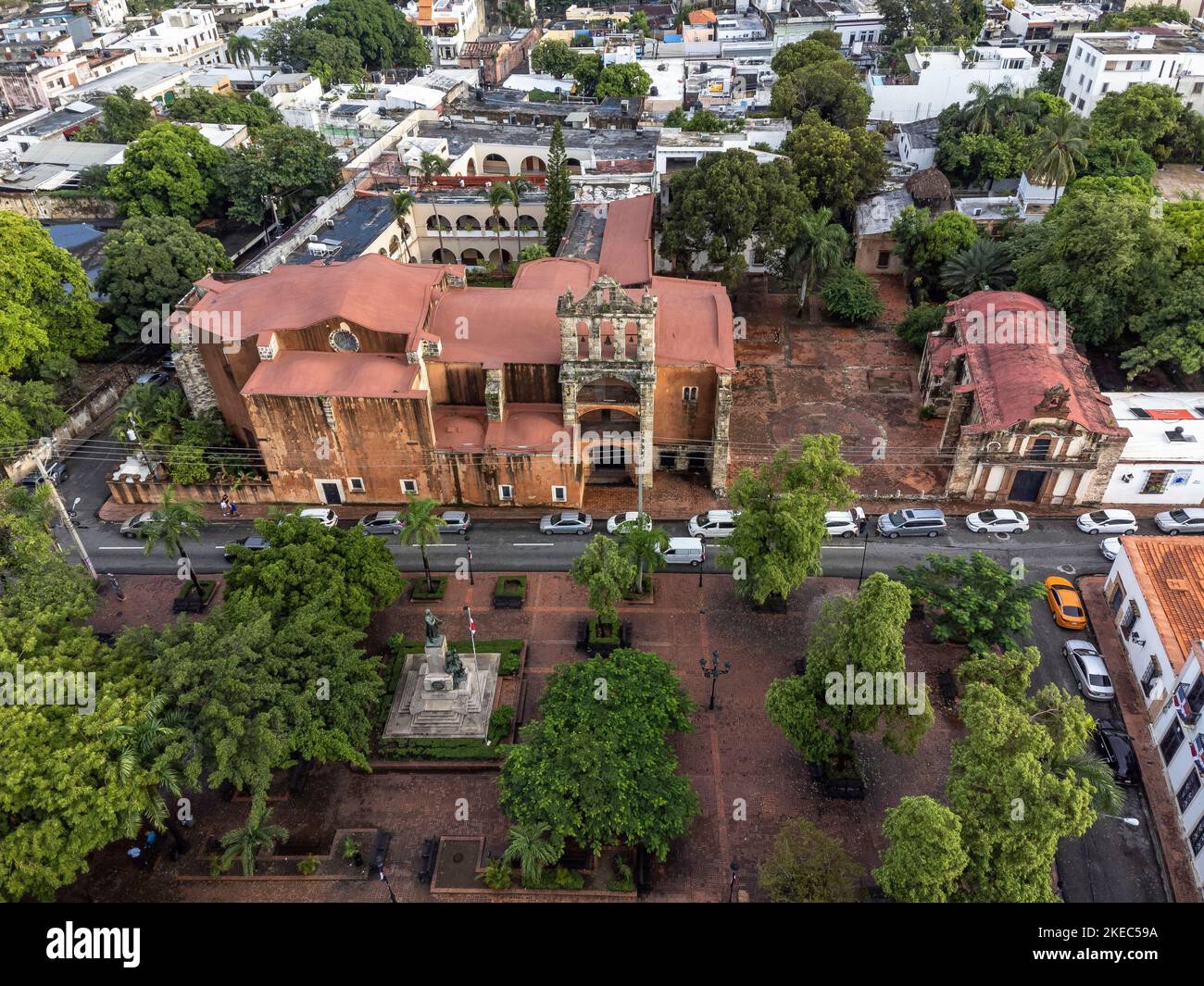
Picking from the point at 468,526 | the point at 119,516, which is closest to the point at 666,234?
the point at 468,526

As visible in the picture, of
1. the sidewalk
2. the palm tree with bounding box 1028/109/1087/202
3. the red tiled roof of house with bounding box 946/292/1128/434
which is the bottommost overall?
the sidewalk

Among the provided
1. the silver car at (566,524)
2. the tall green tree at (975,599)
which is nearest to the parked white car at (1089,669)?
the tall green tree at (975,599)

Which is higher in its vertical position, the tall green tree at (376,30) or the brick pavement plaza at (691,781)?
the tall green tree at (376,30)

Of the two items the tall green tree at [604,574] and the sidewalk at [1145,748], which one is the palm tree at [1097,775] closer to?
the sidewalk at [1145,748]

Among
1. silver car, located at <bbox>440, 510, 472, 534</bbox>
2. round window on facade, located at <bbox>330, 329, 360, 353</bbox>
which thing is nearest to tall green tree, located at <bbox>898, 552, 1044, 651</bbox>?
silver car, located at <bbox>440, 510, 472, 534</bbox>

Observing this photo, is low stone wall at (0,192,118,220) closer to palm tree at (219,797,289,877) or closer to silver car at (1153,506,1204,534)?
palm tree at (219,797,289,877)
